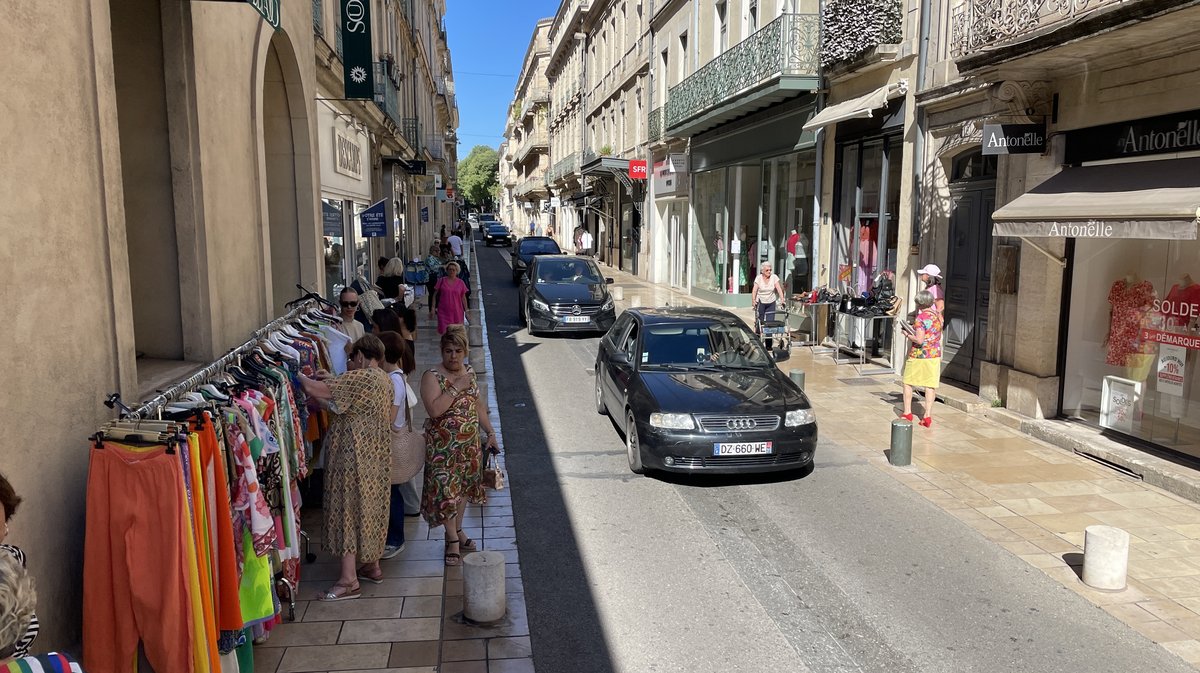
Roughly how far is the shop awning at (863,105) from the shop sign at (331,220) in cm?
880

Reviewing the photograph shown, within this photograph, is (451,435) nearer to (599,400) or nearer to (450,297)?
(599,400)

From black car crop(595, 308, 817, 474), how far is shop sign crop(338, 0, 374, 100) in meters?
7.21

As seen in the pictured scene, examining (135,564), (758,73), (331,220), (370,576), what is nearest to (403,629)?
(370,576)

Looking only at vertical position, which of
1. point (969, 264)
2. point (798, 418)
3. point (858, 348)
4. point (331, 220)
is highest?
point (331, 220)

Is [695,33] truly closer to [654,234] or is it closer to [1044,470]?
[654,234]

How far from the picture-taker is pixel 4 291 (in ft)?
11.0

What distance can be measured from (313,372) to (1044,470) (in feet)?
23.8

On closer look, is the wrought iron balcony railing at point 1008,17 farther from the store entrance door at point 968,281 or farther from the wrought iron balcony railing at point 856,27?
the wrought iron balcony railing at point 856,27

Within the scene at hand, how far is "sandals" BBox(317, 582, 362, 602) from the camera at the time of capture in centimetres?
532

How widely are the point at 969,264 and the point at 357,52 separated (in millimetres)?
10440

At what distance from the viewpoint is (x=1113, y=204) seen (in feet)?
26.6

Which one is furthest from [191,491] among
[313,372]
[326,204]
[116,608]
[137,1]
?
[326,204]

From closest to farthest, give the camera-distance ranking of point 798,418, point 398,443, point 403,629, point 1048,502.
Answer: point 403,629
point 398,443
point 1048,502
point 798,418

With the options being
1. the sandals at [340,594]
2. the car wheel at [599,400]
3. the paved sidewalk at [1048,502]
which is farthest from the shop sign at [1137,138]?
the sandals at [340,594]
